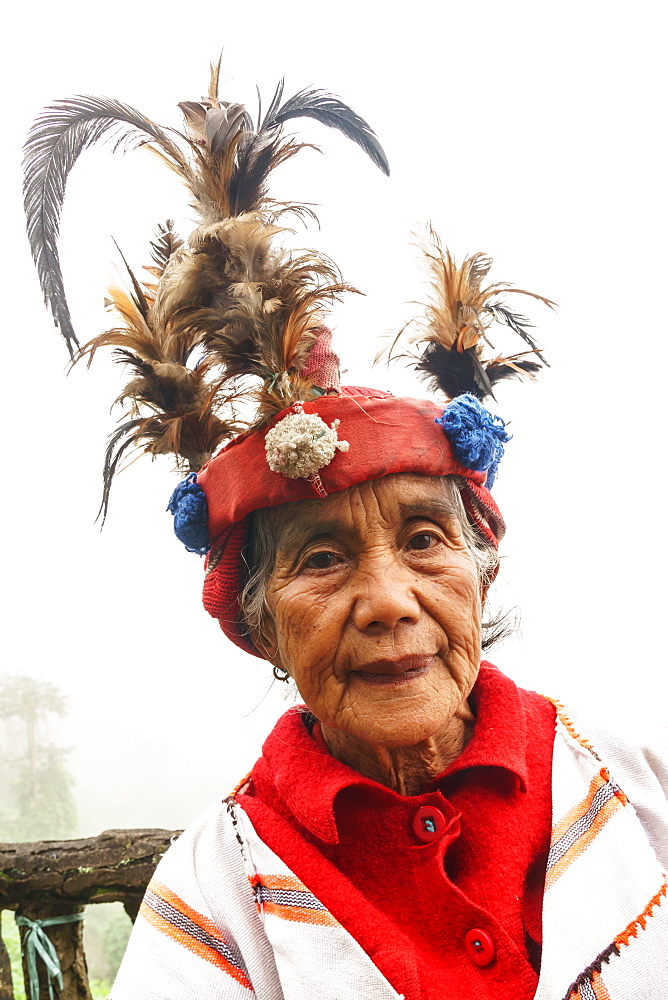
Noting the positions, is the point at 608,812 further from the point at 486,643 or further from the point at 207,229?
the point at 207,229

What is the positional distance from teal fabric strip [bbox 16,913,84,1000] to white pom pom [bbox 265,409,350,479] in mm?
2073

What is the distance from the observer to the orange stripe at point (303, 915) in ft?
4.60

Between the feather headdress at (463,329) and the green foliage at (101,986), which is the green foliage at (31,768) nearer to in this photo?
the green foliage at (101,986)

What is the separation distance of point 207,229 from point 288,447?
592mm

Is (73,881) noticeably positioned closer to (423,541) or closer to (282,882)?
(282,882)

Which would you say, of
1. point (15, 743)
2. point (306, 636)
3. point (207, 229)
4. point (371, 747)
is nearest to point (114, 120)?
point (207, 229)

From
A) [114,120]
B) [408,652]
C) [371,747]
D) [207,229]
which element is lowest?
[371,747]

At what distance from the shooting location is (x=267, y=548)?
1.78 metres

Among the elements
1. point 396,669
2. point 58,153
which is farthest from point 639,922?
point 58,153

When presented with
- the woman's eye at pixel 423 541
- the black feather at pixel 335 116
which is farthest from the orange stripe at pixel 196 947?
the black feather at pixel 335 116

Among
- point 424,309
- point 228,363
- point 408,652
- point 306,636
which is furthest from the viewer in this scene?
point 424,309

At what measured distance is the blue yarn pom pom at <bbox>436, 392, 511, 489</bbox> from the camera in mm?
1702

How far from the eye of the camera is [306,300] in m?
1.69

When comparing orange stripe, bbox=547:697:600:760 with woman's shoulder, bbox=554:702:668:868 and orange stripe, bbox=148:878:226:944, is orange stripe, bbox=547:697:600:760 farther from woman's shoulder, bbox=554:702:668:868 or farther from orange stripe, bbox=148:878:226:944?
orange stripe, bbox=148:878:226:944
